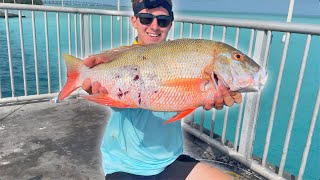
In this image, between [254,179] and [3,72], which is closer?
[254,179]

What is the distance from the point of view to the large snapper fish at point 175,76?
1.75 meters

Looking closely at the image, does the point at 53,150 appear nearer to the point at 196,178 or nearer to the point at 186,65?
the point at 196,178

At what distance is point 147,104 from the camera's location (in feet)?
5.82

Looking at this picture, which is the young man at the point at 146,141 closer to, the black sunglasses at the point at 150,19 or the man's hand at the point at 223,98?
the black sunglasses at the point at 150,19

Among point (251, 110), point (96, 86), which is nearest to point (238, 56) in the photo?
point (96, 86)

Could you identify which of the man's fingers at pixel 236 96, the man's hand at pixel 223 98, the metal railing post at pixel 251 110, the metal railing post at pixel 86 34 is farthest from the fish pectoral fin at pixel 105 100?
the metal railing post at pixel 86 34

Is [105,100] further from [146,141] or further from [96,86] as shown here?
[146,141]

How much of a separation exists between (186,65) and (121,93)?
0.44 metres

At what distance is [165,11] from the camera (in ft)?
7.06

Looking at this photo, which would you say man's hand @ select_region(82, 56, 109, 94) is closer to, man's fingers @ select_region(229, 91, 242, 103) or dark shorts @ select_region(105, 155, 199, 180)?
dark shorts @ select_region(105, 155, 199, 180)

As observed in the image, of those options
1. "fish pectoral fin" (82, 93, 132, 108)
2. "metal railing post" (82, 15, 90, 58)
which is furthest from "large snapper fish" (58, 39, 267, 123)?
"metal railing post" (82, 15, 90, 58)

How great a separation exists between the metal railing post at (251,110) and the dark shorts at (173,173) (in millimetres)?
1385

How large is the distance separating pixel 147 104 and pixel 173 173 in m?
0.67

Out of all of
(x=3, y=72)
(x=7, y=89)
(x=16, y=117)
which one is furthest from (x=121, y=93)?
(x=3, y=72)
